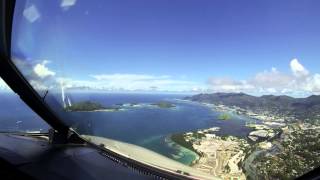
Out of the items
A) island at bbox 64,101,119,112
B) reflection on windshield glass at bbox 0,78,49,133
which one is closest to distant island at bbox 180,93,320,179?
island at bbox 64,101,119,112

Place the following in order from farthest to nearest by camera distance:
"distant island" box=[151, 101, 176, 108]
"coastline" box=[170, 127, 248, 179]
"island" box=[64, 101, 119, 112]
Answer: "island" box=[64, 101, 119, 112]
"distant island" box=[151, 101, 176, 108]
"coastline" box=[170, 127, 248, 179]

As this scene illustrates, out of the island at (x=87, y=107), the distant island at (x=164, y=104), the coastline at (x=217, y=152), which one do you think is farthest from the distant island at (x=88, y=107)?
the coastline at (x=217, y=152)

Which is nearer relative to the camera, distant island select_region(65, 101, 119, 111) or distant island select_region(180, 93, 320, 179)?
distant island select_region(180, 93, 320, 179)

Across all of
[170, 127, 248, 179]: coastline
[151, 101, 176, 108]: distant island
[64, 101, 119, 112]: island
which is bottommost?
[170, 127, 248, 179]: coastline

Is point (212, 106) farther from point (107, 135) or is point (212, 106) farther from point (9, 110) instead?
point (9, 110)

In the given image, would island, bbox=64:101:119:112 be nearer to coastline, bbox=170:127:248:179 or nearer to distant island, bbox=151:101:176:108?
distant island, bbox=151:101:176:108

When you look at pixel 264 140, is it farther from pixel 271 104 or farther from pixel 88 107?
pixel 88 107

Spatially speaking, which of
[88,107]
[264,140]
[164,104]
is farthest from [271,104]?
[88,107]

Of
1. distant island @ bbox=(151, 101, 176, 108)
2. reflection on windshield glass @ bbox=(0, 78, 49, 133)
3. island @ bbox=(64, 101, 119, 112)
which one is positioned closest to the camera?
distant island @ bbox=(151, 101, 176, 108)

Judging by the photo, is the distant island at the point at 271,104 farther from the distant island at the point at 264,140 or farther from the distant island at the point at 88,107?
the distant island at the point at 88,107
